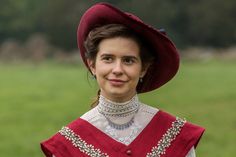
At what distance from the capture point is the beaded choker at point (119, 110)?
3.22 meters

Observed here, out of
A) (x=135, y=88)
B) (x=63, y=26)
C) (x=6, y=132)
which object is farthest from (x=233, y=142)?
(x=63, y=26)

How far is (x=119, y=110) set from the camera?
3227 mm

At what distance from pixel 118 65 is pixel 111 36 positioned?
0.43ft

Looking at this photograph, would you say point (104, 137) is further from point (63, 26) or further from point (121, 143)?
point (63, 26)

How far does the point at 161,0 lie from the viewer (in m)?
53.3

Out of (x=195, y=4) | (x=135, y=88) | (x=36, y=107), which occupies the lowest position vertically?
(x=195, y=4)

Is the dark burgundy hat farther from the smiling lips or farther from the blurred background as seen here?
the blurred background

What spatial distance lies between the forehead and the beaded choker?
23cm

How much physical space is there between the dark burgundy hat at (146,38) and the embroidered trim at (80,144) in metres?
0.37

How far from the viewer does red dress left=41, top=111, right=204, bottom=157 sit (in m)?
3.16

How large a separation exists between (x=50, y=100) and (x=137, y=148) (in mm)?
16737

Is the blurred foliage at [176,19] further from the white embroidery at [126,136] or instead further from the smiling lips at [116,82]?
the smiling lips at [116,82]

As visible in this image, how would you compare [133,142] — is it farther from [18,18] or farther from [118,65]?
[18,18]

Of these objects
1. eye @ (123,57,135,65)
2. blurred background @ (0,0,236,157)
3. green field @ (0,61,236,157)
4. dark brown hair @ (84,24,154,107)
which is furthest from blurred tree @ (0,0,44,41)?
eye @ (123,57,135,65)
